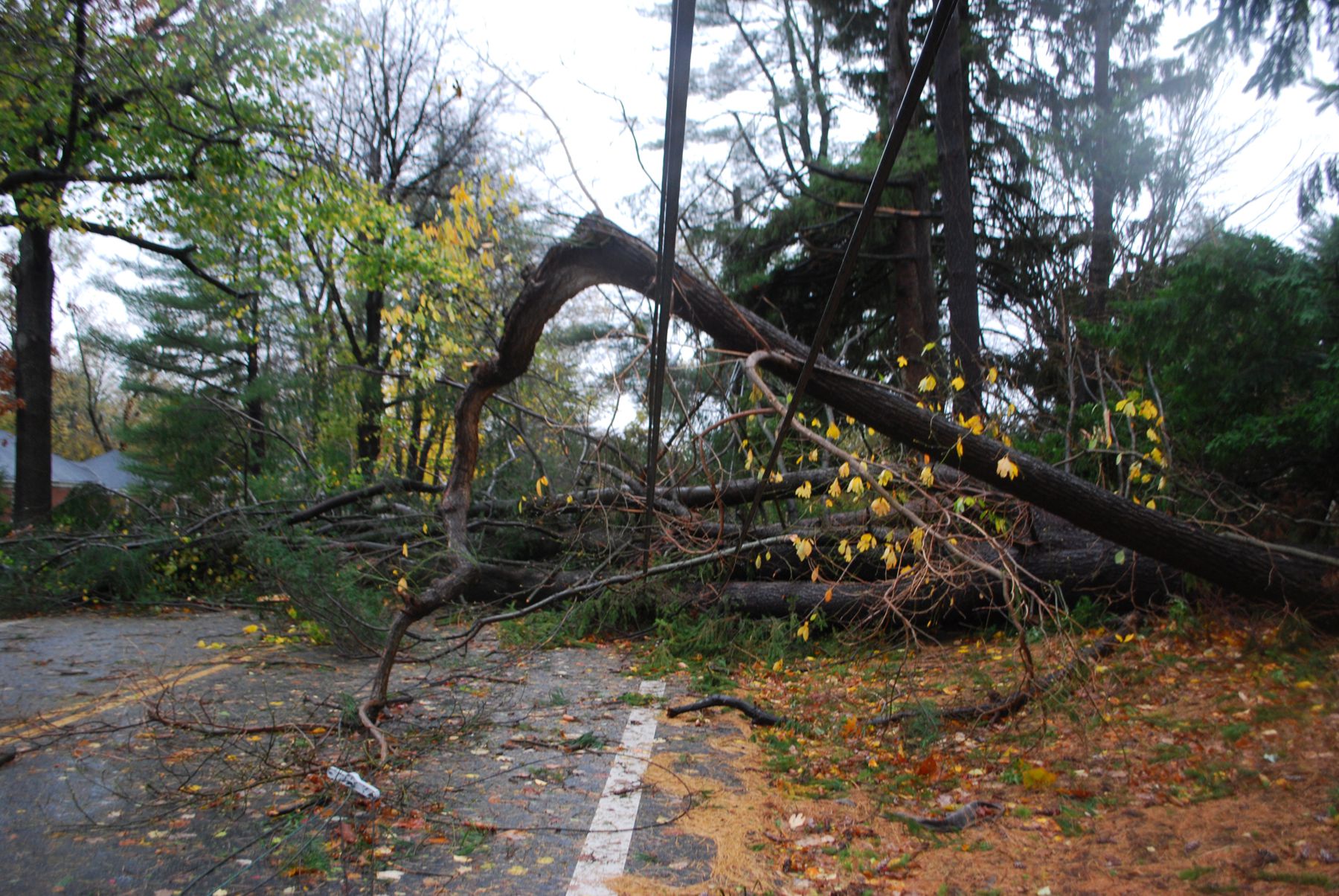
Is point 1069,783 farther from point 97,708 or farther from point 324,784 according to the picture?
point 97,708

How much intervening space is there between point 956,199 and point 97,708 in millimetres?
10439

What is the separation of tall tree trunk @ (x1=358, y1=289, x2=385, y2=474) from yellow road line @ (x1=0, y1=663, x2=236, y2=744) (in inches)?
411

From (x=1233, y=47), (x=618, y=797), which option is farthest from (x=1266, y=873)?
(x=1233, y=47)

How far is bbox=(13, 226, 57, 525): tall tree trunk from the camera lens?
1480 cm

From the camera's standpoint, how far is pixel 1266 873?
306 cm

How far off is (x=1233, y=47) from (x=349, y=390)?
53.4 ft

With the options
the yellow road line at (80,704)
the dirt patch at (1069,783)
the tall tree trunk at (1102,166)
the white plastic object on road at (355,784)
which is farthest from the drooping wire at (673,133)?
the tall tree trunk at (1102,166)

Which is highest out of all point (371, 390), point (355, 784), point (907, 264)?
point (907, 264)

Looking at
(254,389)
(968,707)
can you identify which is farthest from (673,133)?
(254,389)

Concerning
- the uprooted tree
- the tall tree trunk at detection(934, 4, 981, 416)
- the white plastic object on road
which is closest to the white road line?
the white plastic object on road

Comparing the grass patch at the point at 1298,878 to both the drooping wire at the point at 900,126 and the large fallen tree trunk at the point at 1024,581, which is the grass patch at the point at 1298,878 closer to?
the drooping wire at the point at 900,126

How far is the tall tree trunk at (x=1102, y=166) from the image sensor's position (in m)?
12.1

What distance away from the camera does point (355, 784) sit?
3.83m

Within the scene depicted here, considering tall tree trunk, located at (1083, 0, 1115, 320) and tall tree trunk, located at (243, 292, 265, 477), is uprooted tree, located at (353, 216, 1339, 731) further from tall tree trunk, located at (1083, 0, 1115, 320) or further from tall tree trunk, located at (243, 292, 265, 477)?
tall tree trunk, located at (243, 292, 265, 477)
